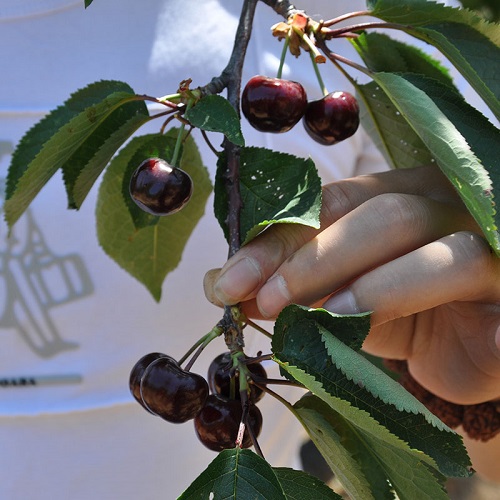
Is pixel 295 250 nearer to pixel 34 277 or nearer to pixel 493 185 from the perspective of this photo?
pixel 493 185

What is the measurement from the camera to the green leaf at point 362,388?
1.53 ft

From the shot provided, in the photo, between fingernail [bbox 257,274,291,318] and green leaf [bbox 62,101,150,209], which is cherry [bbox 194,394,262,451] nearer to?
fingernail [bbox 257,274,291,318]

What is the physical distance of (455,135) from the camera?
534mm

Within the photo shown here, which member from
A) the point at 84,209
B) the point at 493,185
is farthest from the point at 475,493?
the point at 493,185

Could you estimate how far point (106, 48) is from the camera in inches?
38.7

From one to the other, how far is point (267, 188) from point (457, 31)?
234 mm

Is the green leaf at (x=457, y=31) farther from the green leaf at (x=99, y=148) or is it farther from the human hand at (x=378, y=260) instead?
the green leaf at (x=99, y=148)

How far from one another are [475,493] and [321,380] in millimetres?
2896

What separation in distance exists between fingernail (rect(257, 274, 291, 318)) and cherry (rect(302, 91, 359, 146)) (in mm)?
143

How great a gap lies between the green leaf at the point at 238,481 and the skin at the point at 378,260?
130 mm

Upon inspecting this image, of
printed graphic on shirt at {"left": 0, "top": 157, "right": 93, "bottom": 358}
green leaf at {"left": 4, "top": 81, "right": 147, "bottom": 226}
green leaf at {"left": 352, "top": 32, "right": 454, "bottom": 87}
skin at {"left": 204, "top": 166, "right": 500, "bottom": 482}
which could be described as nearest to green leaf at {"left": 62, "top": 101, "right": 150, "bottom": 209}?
green leaf at {"left": 4, "top": 81, "right": 147, "bottom": 226}

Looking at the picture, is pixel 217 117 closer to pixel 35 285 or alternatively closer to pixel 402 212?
pixel 402 212

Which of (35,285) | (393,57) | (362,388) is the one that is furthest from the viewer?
(35,285)

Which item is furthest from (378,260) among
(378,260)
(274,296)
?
(274,296)
